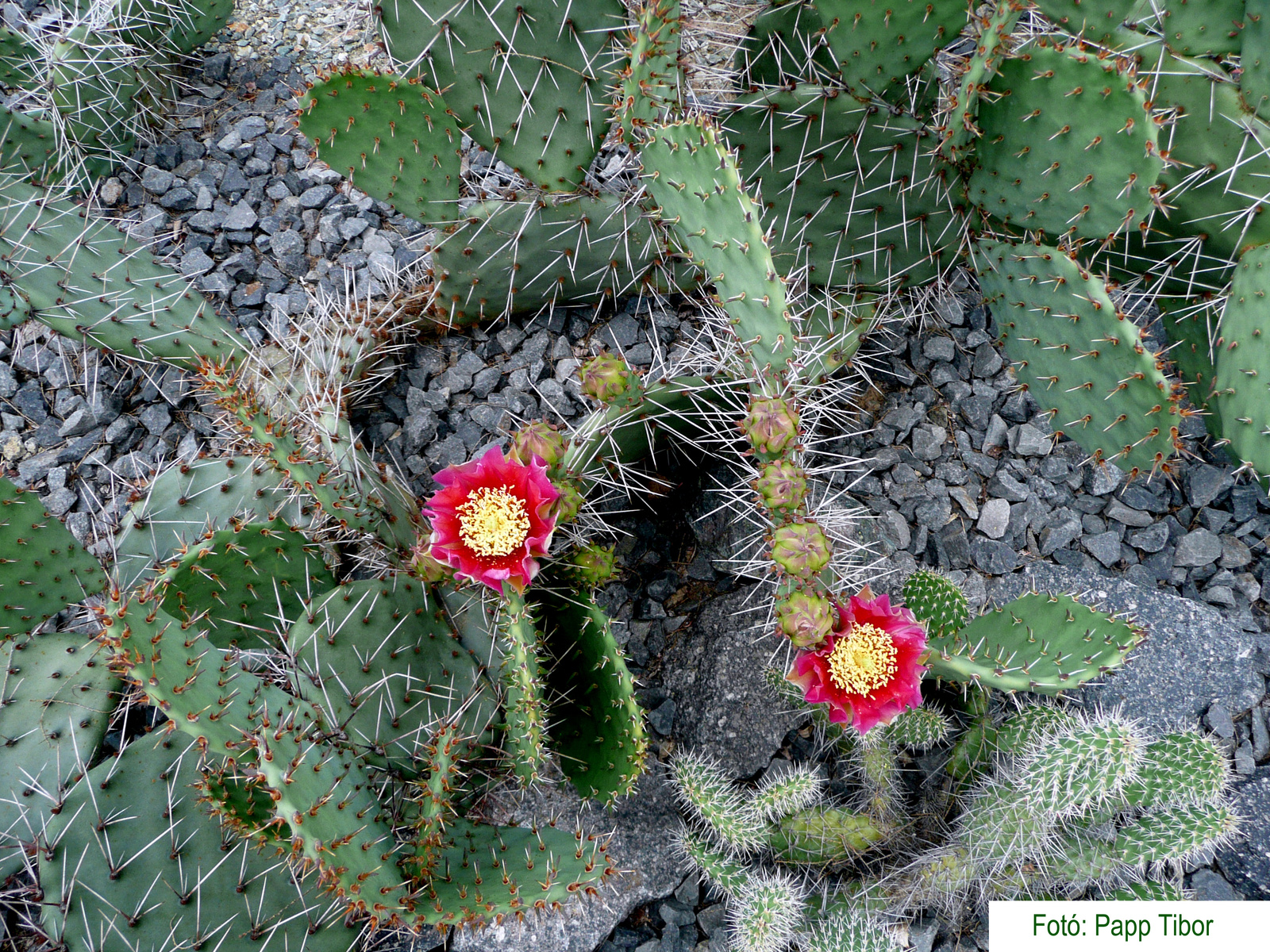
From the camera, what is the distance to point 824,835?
1.62 meters

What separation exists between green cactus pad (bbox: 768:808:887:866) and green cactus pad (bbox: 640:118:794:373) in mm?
923

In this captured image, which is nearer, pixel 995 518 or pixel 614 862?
pixel 614 862

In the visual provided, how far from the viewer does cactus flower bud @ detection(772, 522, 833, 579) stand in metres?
1.33

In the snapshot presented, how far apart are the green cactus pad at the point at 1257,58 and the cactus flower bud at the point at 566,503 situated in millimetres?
1708

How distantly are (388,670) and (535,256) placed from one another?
3.49 ft

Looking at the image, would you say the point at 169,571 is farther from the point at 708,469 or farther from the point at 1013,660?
the point at 1013,660

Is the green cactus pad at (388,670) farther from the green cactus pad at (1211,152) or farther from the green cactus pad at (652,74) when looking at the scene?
the green cactus pad at (1211,152)

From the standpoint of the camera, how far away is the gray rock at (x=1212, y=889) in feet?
5.47

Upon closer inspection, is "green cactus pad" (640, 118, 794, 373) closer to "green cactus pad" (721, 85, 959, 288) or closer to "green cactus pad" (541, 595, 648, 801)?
"green cactus pad" (721, 85, 959, 288)

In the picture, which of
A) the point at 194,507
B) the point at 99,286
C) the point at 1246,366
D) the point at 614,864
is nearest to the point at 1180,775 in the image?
the point at 1246,366

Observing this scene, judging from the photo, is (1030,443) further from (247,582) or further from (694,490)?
Answer: (247,582)

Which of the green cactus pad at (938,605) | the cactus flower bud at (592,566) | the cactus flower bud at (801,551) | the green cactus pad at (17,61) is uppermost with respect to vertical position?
the green cactus pad at (17,61)

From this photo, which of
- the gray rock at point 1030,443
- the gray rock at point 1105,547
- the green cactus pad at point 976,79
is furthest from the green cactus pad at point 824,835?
the green cactus pad at point 976,79

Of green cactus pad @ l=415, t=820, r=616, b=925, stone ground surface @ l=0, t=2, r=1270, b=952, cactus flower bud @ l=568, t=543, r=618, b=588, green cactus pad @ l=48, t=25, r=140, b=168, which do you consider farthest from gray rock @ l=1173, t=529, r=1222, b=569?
green cactus pad @ l=48, t=25, r=140, b=168
